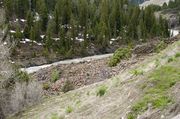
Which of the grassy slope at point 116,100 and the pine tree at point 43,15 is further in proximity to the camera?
the pine tree at point 43,15

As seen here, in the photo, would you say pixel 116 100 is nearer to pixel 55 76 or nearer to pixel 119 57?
pixel 119 57

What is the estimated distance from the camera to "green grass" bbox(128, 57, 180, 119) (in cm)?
1889

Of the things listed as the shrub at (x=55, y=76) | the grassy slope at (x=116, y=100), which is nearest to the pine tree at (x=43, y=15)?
the shrub at (x=55, y=76)

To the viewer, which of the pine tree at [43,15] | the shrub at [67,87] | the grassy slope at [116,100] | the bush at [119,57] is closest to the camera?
the grassy slope at [116,100]

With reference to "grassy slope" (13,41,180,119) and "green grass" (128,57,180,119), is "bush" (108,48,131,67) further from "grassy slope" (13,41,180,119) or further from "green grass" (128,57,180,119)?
"green grass" (128,57,180,119)

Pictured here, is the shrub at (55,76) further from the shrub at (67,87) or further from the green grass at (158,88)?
the green grass at (158,88)

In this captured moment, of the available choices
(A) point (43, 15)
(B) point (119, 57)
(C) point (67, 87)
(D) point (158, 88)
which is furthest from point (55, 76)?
(A) point (43, 15)

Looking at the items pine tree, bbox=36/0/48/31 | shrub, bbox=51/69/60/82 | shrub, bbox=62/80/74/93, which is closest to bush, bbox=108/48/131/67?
shrub, bbox=51/69/60/82

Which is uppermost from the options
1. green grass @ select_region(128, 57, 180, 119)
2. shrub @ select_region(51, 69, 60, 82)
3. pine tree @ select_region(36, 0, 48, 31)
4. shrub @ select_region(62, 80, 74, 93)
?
green grass @ select_region(128, 57, 180, 119)

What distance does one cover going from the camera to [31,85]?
38562 millimetres

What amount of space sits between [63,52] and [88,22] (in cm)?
2612

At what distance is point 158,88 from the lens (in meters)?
20.4

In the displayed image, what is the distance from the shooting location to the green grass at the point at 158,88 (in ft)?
62.0

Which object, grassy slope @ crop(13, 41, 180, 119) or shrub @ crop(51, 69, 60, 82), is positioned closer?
grassy slope @ crop(13, 41, 180, 119)
